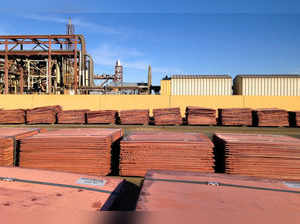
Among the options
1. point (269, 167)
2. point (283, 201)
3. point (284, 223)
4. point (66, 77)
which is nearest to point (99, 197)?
point (284, 223)

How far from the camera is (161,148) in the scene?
3672 mm

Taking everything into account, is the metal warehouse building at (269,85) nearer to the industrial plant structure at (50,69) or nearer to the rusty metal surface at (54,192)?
the industrial plant structure at (50,69)

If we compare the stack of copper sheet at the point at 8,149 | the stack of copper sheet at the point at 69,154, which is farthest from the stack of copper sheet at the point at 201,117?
the stack of copper sheet at the point at 8,149

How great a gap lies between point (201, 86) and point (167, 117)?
10.5m

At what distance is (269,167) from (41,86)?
29.9 m

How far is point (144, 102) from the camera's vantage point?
10.6 meters

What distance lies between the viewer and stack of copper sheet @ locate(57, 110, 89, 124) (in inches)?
368

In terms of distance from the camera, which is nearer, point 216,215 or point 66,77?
point 216,215

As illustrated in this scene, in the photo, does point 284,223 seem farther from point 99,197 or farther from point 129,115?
point 129,115

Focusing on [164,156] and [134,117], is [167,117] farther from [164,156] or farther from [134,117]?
[164,156]

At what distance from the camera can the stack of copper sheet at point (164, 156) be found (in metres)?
3.61

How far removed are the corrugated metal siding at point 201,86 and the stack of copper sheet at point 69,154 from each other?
45.8ft

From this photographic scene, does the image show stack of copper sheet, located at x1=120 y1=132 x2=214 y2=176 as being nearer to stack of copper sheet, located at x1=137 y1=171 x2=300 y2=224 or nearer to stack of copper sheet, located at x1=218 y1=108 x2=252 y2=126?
stack of copper sheet, located at x1=137 y1=171 x2=300 y2=224

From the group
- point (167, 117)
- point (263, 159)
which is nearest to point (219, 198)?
point (263, 159)
